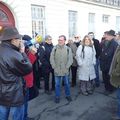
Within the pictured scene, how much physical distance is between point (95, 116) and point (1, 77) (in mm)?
2683

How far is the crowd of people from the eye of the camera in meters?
3.62

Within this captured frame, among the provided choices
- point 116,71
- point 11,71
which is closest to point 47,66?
point 116,71

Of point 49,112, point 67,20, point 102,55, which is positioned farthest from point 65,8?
point 49,112

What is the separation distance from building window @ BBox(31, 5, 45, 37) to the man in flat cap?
8595 millimetres

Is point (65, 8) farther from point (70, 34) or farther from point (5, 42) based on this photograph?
point (5, 42)

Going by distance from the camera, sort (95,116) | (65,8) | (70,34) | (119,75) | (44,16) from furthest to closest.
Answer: (70,34) → (65,8) → (44,16) → (95,116) → (119,75)

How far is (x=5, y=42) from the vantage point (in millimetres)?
3680

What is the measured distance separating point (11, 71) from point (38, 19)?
31.0 ft

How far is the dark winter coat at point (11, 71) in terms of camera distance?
3574mm

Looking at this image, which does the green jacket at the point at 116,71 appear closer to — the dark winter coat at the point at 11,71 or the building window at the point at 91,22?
the dark winter coat at the point at 11,71

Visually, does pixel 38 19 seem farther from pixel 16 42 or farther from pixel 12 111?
pixel 12 111

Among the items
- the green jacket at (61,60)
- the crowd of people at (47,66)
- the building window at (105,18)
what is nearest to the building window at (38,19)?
the crowd of people at (47,66)

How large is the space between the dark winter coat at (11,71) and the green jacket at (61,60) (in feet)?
9.24

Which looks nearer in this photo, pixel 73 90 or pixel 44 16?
pixel 73 90
